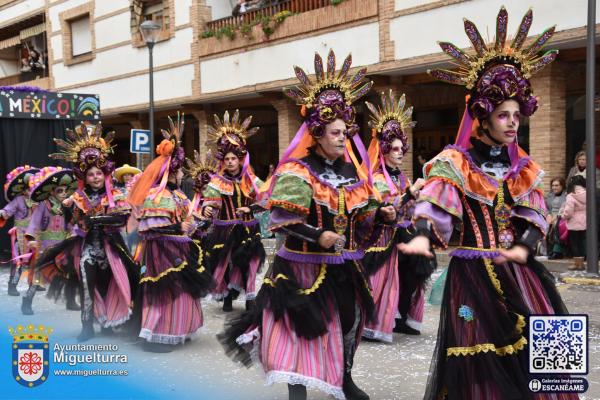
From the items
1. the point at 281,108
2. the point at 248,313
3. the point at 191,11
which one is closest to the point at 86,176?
the point at 248,313

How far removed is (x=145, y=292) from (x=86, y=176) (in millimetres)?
1465

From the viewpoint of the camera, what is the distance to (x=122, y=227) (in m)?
7.54

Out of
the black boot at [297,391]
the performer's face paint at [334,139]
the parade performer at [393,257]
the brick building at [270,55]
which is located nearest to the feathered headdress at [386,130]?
the parade performer at [393,257]

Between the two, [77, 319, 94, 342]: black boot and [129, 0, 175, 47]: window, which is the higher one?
[129, 0, 175, 47]: window

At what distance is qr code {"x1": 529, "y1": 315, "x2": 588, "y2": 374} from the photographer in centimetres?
368

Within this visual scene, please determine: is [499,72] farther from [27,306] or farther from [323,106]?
[27,306]

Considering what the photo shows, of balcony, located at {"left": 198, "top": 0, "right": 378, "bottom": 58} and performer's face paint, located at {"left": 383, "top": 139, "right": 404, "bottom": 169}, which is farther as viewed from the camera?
balcony, located at {"left": 198, "top": 0, "right": 378, "bottom": 58}

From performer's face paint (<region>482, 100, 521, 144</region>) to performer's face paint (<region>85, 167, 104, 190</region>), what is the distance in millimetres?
4726

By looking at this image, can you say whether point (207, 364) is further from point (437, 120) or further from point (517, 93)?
point (437, 120)

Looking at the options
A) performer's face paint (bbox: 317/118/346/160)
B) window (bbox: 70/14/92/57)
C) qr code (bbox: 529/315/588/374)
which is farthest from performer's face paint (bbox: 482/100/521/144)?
window (bbox: 70/14/92/57)

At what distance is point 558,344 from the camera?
12.2 ft

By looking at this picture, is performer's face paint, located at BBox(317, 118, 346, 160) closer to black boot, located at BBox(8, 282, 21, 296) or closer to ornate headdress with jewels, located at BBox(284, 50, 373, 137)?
ornate headdress with jewels, located at BBox(284, 50, 373, 137)

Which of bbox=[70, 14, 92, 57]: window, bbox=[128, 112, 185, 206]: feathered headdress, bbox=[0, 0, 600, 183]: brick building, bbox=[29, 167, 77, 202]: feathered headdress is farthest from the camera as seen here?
bbox=[70, 14, 92, 57]: window

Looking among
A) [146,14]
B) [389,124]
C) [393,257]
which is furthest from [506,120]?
[146,14]
